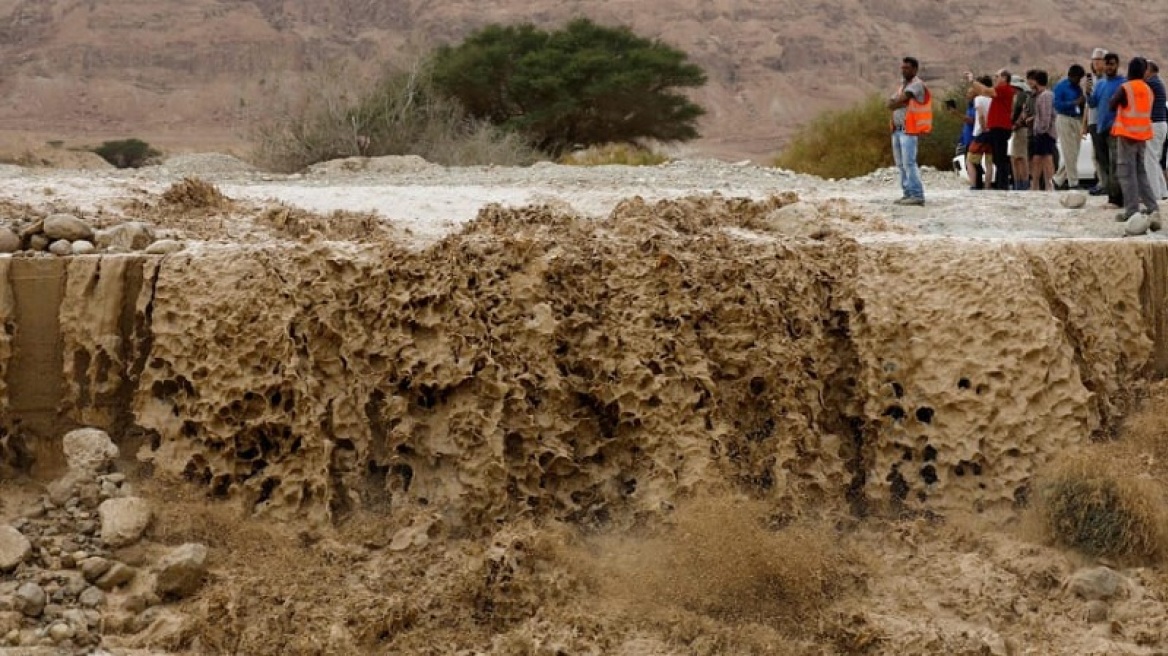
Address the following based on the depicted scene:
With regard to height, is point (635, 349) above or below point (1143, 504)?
above

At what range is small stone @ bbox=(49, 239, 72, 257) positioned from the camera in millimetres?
7441

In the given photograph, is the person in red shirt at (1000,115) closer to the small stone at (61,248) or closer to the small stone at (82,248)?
the small stone at (82,248)

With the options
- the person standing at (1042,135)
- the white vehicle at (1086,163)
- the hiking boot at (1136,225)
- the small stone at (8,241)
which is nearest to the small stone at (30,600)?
the small stone at (8,241)

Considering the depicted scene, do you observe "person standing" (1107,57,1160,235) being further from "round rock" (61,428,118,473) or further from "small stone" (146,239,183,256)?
"round rock" (61,428,118,473)

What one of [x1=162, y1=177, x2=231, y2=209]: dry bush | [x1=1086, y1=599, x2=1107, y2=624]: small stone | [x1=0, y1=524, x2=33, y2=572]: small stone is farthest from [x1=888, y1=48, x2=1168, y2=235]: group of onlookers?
[x1=0, y1=524, x2=33, y2=572]: small stone

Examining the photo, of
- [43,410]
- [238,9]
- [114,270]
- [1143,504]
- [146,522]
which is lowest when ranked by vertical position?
[1143,504]

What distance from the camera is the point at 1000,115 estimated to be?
11562 mm

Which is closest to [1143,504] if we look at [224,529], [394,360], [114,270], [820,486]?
[820,486]

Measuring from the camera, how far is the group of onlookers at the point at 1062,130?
959 cm

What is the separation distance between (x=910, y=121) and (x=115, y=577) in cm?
626

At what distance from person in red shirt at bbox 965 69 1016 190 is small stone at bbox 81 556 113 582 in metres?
7.87

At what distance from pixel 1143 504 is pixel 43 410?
225 inches

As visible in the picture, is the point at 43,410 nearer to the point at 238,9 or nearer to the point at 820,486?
the point at 820,486

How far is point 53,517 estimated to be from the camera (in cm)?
686
